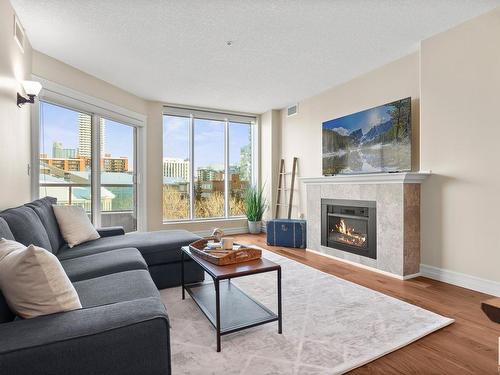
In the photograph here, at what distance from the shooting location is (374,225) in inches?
140

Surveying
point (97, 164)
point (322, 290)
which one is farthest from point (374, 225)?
point (97, 164)

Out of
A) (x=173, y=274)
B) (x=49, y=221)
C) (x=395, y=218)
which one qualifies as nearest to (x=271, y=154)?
(x=395, y=218)

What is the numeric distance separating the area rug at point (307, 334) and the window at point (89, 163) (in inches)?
87.5

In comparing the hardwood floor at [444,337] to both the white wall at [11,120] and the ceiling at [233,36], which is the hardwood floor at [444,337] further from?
the white wall at [11,120]

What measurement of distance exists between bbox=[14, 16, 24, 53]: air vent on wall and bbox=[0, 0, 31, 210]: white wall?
57 mm

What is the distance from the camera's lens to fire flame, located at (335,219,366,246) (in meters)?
3.77

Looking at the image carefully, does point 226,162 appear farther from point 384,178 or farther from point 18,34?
point 18,34

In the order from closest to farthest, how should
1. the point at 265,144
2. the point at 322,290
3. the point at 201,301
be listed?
1. the point at 201,301
2. the point at 322,290
3. the point at 265,144

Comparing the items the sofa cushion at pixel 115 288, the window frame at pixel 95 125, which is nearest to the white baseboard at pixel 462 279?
the sofa cushion at pixel 115 288

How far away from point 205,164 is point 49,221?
351cm

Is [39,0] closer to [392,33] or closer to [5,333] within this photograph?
[5,333]

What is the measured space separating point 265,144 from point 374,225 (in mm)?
3245

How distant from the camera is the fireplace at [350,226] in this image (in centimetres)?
360

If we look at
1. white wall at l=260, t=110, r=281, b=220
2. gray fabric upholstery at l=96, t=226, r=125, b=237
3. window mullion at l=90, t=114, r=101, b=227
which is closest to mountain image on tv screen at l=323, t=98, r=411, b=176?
white wall at l=260, t=110, r=281, b=220
